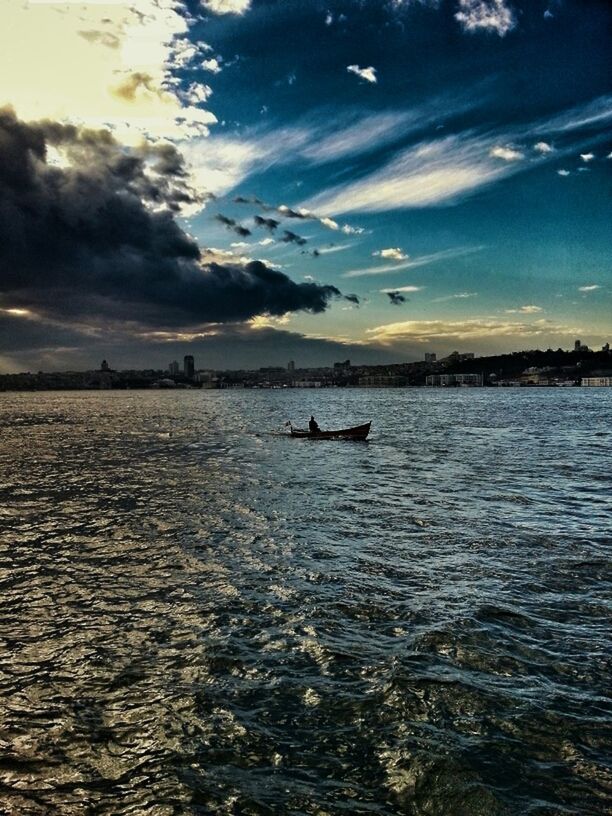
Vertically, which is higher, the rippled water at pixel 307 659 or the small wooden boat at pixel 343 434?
the small wooden boat at pixel 343 434

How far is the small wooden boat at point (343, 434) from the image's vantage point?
2734 inches

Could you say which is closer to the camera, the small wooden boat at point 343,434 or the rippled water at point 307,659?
the rippled water at point 307,659

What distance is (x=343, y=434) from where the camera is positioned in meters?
71.7

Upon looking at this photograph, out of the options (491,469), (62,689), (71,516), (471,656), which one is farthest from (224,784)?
(491,469)

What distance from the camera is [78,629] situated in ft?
49.7

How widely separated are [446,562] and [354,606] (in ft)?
18.4

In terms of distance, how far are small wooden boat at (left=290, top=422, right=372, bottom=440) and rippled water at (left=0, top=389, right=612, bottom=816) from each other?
37.8 m

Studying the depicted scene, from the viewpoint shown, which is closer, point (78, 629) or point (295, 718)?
point (295, 718)

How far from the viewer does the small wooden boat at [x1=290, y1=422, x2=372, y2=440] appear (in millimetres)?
69438

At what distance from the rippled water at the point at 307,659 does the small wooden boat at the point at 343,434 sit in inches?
1487

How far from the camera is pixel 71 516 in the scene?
30.0 metres

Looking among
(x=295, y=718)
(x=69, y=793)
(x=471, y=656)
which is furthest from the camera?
(x=471, y=656)

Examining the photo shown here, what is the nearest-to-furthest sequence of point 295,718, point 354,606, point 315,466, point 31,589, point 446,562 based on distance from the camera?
point 295,718
point 354,606
point 31,589
point 446,562
point 315,466

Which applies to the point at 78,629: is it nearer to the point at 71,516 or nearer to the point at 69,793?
the point at 69,793
